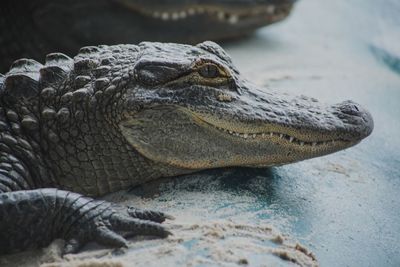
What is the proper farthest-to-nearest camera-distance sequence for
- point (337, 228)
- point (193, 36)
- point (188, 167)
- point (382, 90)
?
1. point (193, 36)
2. point (382, 90)
3. point (188, 167)
4. point (337, 228)

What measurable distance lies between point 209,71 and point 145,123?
0.41 m

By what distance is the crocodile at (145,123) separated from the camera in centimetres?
270

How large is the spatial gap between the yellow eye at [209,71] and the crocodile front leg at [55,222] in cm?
81

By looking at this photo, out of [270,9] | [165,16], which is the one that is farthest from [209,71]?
→ [270,9]

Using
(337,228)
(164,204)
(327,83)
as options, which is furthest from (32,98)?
(327,83)

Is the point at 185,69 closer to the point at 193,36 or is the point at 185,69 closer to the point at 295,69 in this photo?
the point at 295,69

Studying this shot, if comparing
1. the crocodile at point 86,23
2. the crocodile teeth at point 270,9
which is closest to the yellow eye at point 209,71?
the crocodile at point 86,23

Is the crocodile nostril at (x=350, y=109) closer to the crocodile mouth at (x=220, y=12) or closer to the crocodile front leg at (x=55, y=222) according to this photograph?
the crocodile front leg at (x=55, y=222)

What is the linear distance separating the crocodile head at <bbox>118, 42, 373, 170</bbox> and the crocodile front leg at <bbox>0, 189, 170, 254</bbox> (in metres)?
0.50

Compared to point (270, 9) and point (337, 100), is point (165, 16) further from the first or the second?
point (337, 100)

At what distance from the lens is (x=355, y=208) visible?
9.18 feet

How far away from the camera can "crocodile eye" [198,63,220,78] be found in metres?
2.75

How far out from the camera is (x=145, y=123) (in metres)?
2.71

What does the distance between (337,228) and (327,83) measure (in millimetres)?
1997
